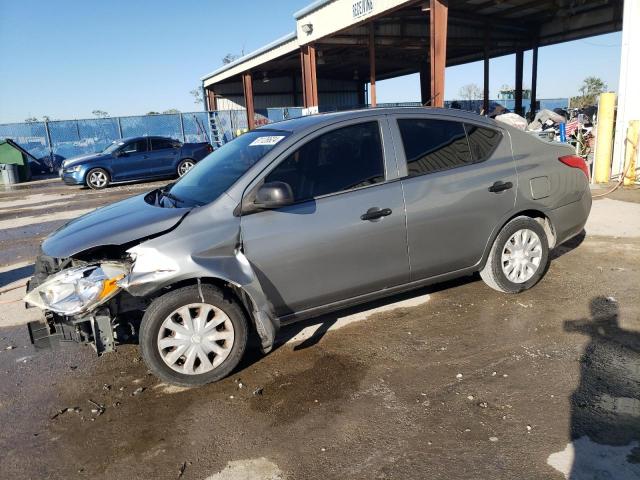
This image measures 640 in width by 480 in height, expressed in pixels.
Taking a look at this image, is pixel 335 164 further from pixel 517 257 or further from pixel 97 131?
pixel 97 131

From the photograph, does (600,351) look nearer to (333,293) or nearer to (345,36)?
(333,293)

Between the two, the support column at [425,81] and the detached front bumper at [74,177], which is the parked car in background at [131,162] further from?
the support column at [425,81]

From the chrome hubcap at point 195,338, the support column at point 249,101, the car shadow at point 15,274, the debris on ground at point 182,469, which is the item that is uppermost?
the support column at point 249,101

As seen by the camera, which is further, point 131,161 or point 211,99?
point 211,99

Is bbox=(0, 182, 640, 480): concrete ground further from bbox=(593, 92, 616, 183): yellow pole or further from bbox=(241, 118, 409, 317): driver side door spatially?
bbox=(593, 92, 616, 183): yellow pole

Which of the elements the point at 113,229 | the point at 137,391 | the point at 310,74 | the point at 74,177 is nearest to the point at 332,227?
the point at 113,229

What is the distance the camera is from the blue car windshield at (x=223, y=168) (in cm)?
357

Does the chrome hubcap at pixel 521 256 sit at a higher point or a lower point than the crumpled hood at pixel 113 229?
lower

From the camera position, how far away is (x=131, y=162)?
16703mm

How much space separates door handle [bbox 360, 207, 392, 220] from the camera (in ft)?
11.8

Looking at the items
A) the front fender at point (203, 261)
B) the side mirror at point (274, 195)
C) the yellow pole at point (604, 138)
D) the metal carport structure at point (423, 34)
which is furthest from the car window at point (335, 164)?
the metal carport structure at point (423, 34)

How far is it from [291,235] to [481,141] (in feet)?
6.60

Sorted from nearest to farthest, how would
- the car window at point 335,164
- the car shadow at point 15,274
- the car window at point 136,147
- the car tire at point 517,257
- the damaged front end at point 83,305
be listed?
the damaged front end at point 83,305 → the car window at point 335,164 → the car tire at point 517,257 → the car shadow at point 15,274 → the car window at point 136,147

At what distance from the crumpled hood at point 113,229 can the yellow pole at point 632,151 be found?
31.0ft
